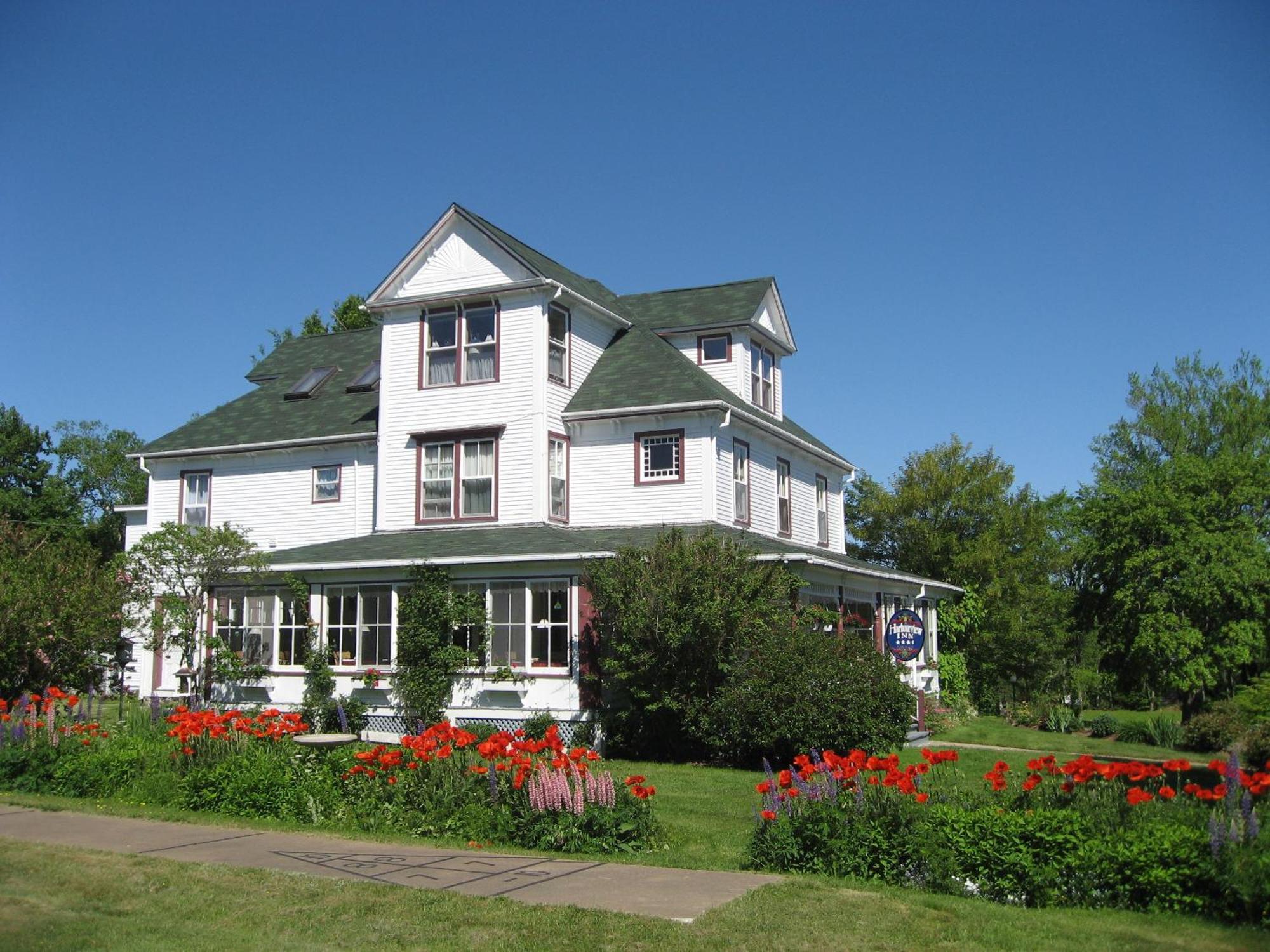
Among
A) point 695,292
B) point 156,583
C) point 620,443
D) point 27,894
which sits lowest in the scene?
point 27,894

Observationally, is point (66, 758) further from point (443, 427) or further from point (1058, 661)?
point (1058, 661)

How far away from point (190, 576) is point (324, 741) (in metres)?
13.4

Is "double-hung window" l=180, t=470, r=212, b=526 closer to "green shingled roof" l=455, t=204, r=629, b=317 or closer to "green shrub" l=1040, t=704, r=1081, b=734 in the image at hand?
"green shingled roof" l=455, t=204, r=629, b=317

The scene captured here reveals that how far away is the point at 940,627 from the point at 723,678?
16.7 m

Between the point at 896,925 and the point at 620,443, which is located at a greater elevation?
the point at 620,443

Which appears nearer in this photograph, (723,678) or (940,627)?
(723,678)

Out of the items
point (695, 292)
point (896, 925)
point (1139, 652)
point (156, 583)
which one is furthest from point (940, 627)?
point (896, 925)

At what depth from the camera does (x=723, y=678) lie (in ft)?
67.9

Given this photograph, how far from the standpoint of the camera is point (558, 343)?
1088 inches

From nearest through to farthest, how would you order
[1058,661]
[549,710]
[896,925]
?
[896,925]
[549,710]
[1058,661]

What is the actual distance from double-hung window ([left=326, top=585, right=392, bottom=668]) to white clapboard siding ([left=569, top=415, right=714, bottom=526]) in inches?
190

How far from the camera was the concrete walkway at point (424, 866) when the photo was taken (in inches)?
357

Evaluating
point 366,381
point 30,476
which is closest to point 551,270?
point 366,381

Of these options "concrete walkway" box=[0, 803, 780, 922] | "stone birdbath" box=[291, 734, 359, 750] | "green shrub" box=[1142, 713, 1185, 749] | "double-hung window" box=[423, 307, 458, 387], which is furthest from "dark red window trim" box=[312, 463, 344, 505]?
"green shrub" box=[1142, 713, 1185, 749]
